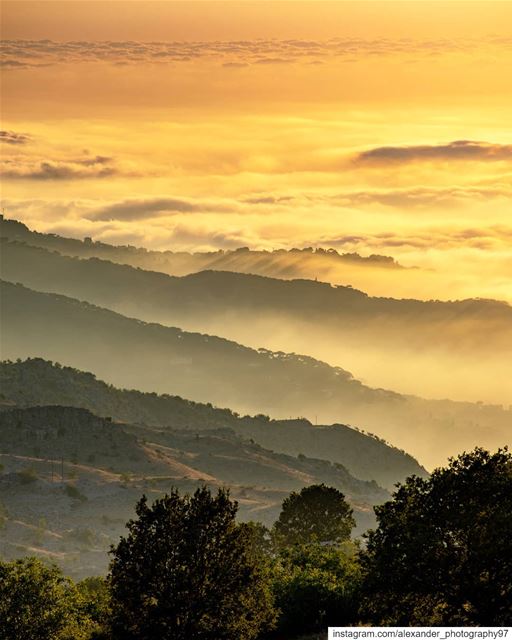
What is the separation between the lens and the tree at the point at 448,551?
3076 inches

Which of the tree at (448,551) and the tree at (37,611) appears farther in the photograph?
the tree at (37,611)

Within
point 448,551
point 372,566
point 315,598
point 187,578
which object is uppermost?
point 448,551

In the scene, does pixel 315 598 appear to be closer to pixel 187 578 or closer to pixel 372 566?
pixel 372 566

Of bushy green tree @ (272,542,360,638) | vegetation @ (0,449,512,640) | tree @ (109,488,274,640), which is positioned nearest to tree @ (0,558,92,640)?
vegetation @ (0,449,512,640)

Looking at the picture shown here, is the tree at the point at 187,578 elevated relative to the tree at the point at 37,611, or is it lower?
elevated

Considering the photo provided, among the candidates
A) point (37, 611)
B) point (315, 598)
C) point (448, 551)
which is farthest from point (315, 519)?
point (448, 551)

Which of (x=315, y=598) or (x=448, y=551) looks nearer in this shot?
(x=448, y=551)

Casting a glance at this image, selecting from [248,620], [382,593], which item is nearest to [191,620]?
[248,620]

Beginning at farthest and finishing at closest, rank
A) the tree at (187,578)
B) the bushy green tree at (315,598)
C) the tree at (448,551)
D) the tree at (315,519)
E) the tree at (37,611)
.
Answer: the tree at (315,519) < the tree at (37,611) < the bushy green tree at (315,598) < the tree at (187,578) < the tree at (448,551)

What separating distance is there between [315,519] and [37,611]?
245ft

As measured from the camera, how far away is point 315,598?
95.0 metres

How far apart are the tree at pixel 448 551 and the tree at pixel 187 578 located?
7.71m

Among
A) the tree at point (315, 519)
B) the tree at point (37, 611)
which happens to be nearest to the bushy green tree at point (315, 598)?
the tree at point (37, 611)

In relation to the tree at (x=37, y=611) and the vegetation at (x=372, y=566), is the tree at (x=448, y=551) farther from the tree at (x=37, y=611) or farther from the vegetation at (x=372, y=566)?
the tree at (x=37, y=611)
